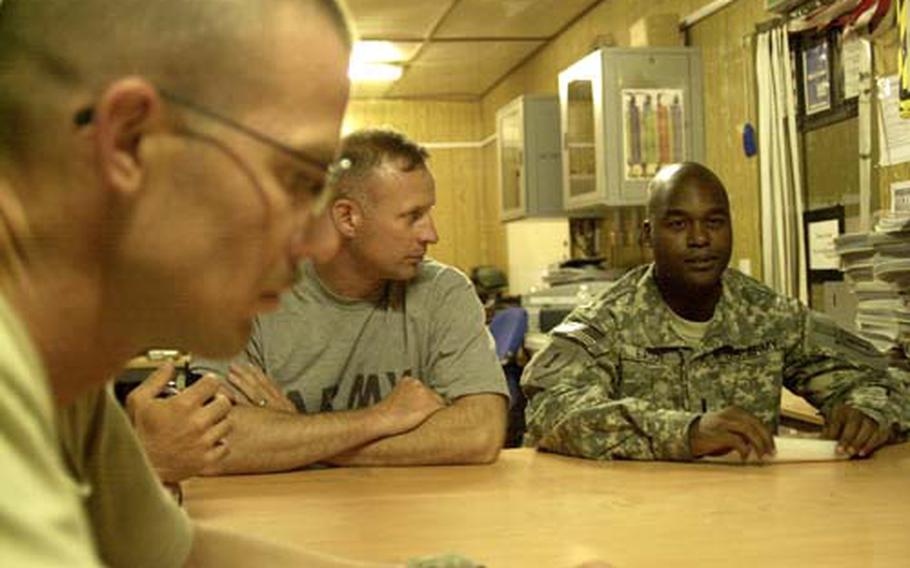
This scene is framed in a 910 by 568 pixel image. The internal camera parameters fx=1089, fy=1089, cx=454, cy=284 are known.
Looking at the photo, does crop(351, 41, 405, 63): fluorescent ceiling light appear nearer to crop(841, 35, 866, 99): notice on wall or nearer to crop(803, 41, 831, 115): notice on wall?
crop(803, 41, 831, 115): notice on wall

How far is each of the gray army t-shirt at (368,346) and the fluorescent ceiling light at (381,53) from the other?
12.6 feet

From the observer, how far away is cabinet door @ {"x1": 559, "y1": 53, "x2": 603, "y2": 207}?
441 centimetres

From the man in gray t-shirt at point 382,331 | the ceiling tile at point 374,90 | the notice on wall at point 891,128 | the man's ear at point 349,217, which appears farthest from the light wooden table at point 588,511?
the ceiling tile at point 374,90

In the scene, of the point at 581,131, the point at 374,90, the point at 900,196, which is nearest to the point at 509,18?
the point at 581,131

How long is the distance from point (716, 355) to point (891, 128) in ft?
3.61

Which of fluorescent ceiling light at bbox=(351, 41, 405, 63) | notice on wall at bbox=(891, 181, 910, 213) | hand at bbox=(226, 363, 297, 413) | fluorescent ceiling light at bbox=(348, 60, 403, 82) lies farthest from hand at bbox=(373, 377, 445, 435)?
fluorescent ceiling light at bbox=(348, 60, 403, 82)

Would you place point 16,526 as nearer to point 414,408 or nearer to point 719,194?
point 414,408

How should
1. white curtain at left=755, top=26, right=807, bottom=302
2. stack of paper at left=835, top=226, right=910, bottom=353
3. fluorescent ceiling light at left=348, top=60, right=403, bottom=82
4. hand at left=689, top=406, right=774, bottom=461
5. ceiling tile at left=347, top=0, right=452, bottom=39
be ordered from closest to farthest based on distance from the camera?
hand at left=689, top=406, right=774, bottom=461, stack of paper at left=835, top=226, right=910, bottom=353, white curtain at left=755, top=26, right=807, bottom=302, ceiling tile at left=347, top=0, right=452, bottom=39, fluorescent ceiling light at left=348, top=60, right=403, bottom=82

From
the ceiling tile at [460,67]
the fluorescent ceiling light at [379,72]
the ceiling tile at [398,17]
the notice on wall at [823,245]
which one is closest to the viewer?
the notice on wall at [823,245]

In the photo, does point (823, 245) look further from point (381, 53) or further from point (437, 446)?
point (381, 53)

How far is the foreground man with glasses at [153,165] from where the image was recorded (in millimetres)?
604

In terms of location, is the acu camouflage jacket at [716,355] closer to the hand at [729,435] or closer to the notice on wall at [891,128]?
the hand at [729,435]

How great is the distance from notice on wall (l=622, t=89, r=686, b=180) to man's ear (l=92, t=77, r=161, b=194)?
149 inches

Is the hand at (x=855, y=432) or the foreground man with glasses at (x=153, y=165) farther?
the hand at (x=855, y=432)
